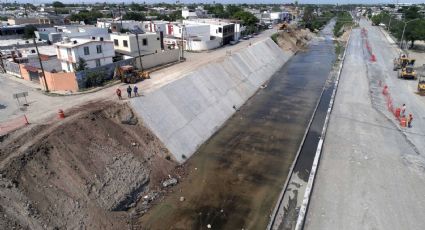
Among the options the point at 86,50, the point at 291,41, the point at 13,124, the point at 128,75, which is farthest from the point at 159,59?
the point at 291,41

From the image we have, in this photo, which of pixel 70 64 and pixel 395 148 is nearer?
pixel 395 148

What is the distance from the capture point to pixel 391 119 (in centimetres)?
3250

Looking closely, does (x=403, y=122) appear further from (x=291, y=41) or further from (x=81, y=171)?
(x=291, y=41)

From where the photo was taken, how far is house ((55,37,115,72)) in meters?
37.5

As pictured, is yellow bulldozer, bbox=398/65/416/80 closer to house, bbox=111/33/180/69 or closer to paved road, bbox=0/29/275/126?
paved road, bbox=0/29/275/126

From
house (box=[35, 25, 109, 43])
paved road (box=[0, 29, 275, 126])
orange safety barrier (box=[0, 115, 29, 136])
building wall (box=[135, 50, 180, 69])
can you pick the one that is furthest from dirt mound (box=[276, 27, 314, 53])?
orange safety barrier (box=[0, 115, 29, 136])

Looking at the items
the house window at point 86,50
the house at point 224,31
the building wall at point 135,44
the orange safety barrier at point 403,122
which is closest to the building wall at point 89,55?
the house window at point 86,50

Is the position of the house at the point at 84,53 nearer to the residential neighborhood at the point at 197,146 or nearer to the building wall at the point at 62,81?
the residential neighborhood at the point at 197,146

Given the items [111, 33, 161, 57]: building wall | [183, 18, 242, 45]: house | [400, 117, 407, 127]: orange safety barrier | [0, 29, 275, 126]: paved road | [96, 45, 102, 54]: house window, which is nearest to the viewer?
[0, 29, 275, 126]: paved road

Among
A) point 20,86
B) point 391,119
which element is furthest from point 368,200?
point 20,86

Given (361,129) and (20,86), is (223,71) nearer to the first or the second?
(361,129)

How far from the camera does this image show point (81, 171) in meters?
21.0

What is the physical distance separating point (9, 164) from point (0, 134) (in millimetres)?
4820

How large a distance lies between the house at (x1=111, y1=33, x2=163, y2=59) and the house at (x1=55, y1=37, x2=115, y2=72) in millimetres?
5487
